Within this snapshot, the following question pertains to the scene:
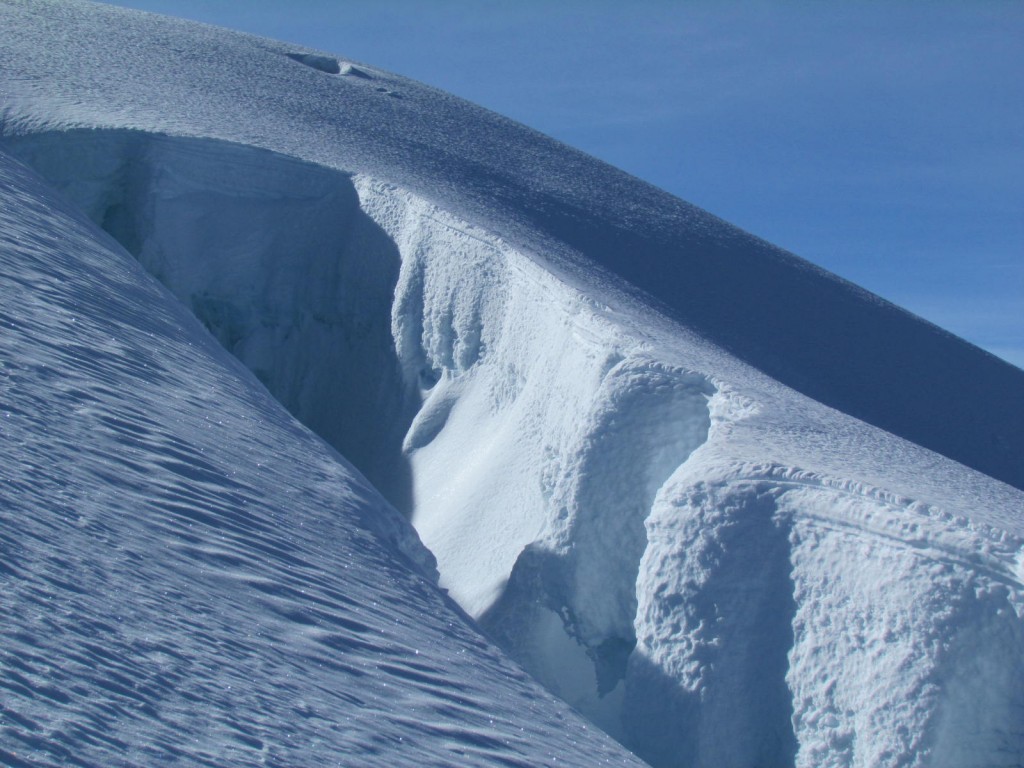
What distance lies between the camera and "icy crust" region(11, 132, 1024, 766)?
2752mm

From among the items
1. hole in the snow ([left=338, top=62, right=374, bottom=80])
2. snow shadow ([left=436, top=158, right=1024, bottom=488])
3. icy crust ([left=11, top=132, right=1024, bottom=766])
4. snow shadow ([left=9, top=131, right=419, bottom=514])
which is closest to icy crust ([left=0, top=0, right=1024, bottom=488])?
snow shadow ([left=436, top=158, right=1024, bottom=488])

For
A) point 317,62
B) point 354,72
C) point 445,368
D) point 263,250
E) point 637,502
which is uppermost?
point 354,72

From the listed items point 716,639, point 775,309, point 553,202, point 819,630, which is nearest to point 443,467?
point 716,639

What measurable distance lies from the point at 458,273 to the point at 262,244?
149 cm

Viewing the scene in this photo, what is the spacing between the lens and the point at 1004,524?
289cm

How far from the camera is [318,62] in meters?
9.05

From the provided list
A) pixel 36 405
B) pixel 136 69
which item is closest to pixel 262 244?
pixel 136 69

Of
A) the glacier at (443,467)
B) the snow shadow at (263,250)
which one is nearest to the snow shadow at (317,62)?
the glacier at (443,467)

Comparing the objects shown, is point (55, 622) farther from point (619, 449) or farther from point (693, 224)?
point (693, 224)

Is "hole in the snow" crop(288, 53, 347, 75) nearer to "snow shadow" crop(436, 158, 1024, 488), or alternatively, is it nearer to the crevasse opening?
"snow shadow" crop(436, 158, 1024, 488)

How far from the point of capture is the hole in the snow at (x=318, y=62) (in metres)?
9.02

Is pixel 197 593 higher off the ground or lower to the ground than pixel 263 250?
lower

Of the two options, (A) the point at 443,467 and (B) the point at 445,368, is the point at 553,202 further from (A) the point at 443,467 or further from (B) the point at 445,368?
(A) the point at 443,467

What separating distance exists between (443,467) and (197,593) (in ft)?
8.80
